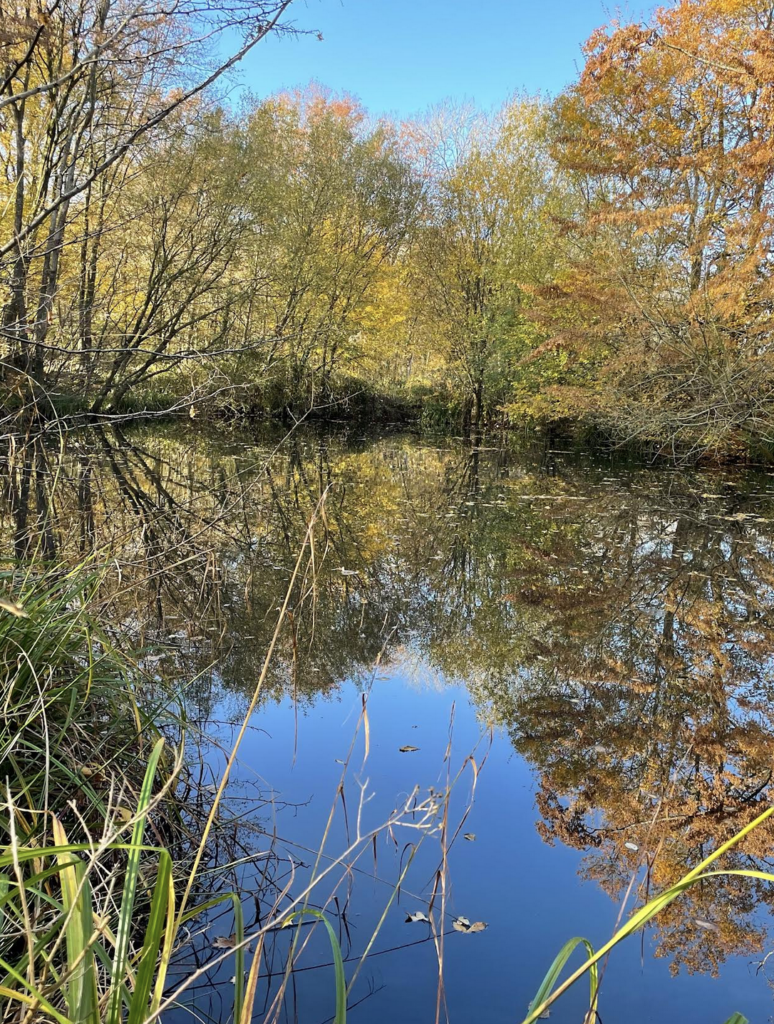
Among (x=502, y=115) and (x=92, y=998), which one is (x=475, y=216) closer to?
(x=502, y=115)

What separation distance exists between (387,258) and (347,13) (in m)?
20.1

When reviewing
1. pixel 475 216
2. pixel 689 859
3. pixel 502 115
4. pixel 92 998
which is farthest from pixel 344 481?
pixel 502 115

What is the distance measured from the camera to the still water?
2164 mm

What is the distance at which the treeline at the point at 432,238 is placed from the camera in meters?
7.70

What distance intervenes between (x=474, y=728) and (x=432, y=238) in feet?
64.8

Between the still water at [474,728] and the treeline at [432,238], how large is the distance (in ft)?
5.09

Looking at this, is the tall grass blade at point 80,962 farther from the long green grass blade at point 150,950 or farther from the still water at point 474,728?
the still water at point 474,728

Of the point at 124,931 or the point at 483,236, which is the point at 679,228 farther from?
the point at 124,931

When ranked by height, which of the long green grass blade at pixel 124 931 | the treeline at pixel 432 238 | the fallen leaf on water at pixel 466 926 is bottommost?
the fallen leaf on water at pixel 466 926

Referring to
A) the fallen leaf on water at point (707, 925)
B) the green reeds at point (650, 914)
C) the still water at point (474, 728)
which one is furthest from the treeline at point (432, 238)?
the fallen leaf on water at point (707, 925)

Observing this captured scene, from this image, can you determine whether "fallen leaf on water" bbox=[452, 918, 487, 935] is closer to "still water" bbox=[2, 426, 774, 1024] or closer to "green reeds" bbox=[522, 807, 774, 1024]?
"still water" bbox=[2, 426, 774, 1024]

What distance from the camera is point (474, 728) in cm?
374

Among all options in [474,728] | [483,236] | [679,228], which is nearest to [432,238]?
[483,236]

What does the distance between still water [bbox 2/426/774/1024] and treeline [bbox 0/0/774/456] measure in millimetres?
1551
